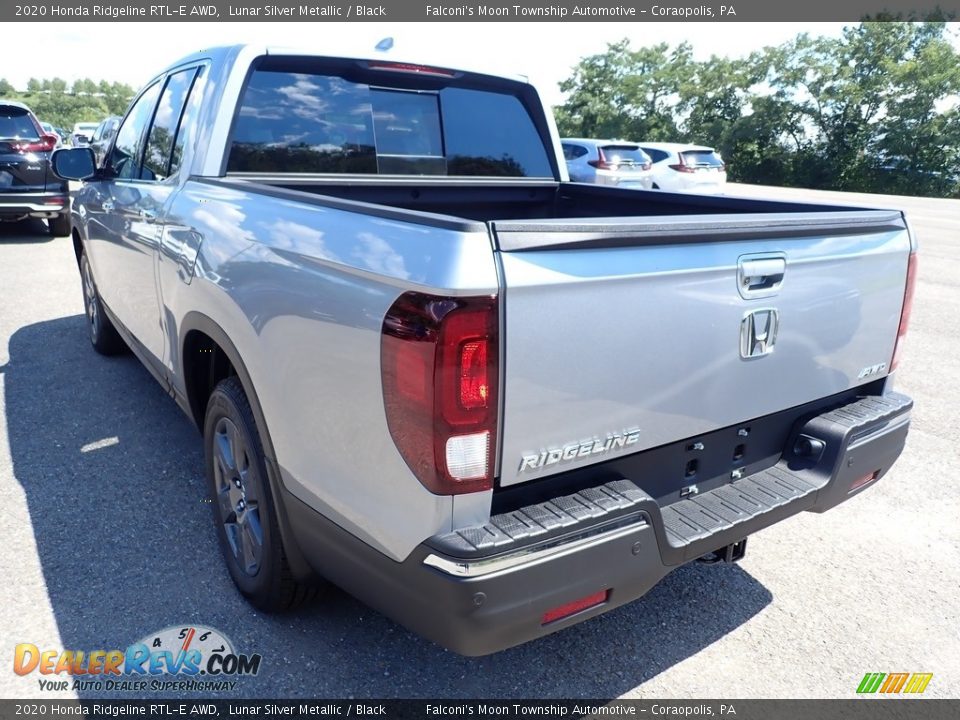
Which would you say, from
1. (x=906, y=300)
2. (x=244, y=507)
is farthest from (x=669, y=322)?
(x=244, y=507)

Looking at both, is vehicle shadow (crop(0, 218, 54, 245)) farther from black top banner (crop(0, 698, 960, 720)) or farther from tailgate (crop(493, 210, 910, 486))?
tailgate (crop(493, 210, 910, 486))

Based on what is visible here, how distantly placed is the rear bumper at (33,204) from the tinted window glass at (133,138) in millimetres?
7303

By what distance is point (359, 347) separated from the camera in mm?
1908

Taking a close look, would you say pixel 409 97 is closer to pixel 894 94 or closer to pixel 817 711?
pixel 817 711

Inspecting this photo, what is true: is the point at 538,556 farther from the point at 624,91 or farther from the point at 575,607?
the point at 624,91

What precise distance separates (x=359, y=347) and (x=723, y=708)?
1692mm

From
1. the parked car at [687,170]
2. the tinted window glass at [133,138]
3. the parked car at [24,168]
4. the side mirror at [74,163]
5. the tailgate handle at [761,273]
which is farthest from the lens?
the parked car at [687,170]

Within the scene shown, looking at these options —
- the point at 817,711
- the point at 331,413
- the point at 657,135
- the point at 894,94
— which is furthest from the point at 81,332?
the point at 657,135

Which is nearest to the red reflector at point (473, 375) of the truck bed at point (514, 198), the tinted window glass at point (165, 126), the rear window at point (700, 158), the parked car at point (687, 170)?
the truck bed at point (514, 198)

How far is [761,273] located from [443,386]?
112 cm

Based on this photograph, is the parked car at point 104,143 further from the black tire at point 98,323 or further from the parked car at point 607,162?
the parked car at point 607,162

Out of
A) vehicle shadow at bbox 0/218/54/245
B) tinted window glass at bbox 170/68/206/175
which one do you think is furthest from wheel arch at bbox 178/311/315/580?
vehicle shadow at bbox 0/218/54/245

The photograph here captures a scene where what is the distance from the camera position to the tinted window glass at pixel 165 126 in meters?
3.60

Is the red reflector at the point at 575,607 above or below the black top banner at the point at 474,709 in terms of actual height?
above
